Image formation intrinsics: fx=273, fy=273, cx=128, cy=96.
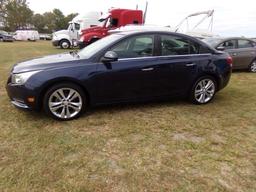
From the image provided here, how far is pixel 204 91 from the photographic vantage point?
557 cm

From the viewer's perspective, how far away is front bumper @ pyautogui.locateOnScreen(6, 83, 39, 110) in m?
4.30

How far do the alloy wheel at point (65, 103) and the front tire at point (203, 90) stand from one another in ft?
7.55

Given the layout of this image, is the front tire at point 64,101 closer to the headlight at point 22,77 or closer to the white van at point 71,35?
the headlight at point 22,77

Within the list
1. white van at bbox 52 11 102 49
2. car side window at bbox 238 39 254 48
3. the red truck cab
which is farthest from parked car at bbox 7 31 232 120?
white van at bbox 52 11 102 49

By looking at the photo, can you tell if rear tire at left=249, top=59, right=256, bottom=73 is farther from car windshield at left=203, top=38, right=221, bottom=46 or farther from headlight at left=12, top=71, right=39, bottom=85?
headlight at left=12, top=71, right=39, bottom=85

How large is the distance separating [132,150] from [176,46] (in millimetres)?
2526

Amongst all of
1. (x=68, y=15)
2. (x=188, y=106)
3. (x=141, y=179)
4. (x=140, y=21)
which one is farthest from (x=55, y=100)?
(x=68, y=15)

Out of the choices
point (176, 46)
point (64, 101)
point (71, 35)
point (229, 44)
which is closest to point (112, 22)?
point (71, 35)

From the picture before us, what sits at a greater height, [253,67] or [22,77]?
[22,77]

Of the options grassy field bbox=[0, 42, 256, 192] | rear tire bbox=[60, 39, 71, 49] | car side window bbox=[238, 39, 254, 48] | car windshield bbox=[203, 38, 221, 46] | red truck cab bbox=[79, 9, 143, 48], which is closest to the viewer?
grassy field bbox=[0, 42, 256, 192]

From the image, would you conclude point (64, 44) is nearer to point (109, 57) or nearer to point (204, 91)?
point (204, 91)

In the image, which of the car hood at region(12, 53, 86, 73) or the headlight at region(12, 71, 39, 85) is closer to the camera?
the headlight at region(12, 71, 39, 85)

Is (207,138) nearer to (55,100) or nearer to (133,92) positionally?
(133,92)

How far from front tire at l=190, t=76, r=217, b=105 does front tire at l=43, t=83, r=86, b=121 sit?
88.5 inches
